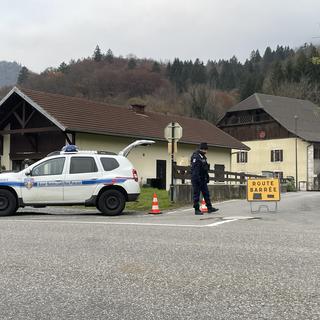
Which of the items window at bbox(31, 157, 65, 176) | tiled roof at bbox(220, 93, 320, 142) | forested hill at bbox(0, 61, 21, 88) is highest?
forested hill at bbox(0, 61, 21, 88)

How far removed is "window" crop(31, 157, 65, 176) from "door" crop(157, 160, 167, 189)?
17267 millimetres

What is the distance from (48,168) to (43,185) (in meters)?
0.53

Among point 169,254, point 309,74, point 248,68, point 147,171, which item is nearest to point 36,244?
point 169,254

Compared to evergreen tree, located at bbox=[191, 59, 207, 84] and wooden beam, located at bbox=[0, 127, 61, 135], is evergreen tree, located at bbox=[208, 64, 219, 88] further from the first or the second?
wooden beam, located at bbox=[0, 127, 61, 135]

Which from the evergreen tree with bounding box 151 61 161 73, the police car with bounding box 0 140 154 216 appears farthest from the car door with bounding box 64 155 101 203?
the evergreen tree with bounding box 151 61 161 73

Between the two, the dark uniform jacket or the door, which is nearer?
the dark uniform jacket

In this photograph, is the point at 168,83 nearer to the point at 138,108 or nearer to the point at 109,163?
the point at 138,108

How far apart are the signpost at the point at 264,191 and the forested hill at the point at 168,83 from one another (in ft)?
194

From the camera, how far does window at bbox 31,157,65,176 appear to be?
595 inches

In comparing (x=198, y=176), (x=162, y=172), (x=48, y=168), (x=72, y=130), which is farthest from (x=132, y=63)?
(x=198, y=176)

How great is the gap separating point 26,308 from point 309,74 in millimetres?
93280

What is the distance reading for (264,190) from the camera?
1612 centimetres

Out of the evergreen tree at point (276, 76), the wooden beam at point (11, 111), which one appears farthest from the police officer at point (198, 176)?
the evergreen tree at point (276, 76)

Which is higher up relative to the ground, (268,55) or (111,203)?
(268,55)
